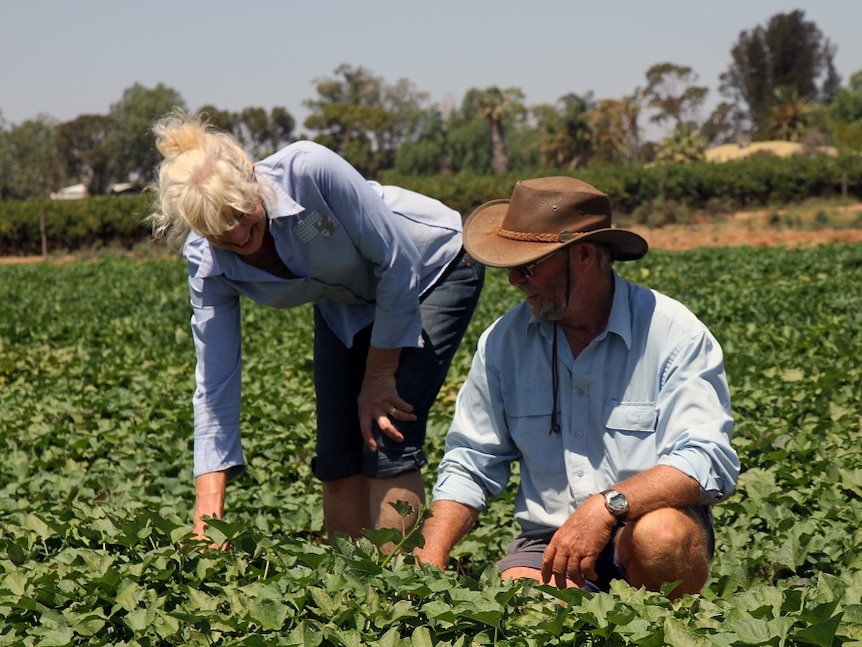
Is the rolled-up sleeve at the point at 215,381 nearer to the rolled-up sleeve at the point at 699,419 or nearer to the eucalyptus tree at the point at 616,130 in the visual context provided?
the rolled-up sleeve at the point at 699,419

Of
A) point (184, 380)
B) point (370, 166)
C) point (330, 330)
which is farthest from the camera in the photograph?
point (370, 166)

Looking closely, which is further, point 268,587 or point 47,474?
point 47,474

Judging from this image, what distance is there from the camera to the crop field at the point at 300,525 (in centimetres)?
231

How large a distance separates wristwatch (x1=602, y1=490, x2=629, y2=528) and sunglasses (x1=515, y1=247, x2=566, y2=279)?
634 millimetres

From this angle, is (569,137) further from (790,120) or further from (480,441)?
(480,441)

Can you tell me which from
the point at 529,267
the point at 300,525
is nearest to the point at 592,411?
the point at 529,267

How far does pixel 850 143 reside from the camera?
54.6 m

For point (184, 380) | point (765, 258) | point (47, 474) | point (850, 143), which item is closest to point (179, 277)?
point (765, 258)

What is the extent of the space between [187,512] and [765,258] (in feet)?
51.7

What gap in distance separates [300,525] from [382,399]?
1345 mm

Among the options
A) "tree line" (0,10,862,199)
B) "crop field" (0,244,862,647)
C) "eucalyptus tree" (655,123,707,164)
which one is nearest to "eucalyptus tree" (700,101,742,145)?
"tree line" (0,10,862,199)

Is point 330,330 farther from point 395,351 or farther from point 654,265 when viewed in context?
point 654,265

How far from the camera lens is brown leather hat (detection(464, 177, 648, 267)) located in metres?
3.02

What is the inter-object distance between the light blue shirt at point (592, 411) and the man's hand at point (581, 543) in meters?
0.23
